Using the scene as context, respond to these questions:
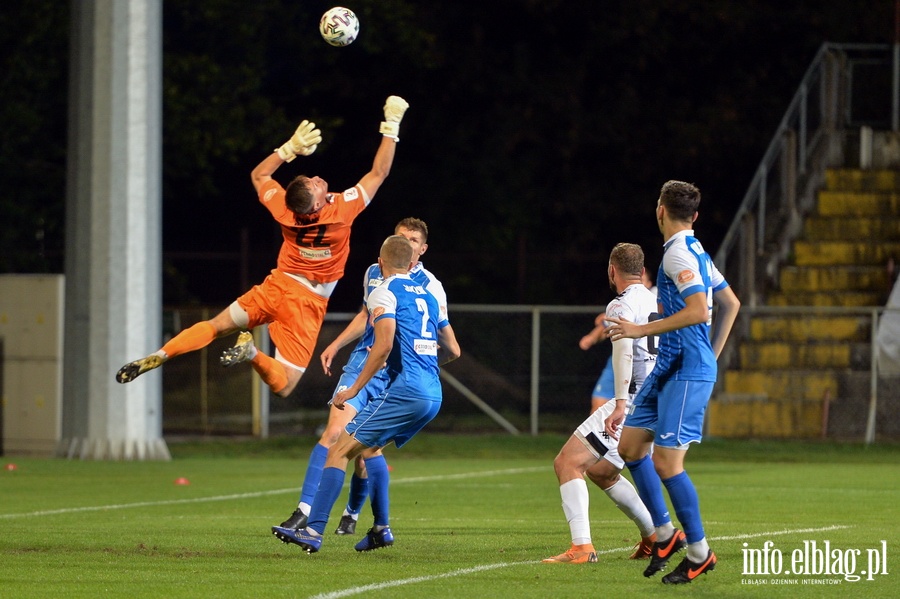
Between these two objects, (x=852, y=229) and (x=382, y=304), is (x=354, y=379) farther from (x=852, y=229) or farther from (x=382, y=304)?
(x=852, y=229)

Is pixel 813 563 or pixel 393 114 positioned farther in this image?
pixel 393 114

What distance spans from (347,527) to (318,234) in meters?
2.28

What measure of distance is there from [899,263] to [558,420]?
642 cm

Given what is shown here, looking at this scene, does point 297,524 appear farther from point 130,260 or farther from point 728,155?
point 728,155

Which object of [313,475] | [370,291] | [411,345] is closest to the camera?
[411,345]

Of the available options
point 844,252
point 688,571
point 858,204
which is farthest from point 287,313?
point 858,204

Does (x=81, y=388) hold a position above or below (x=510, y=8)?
below

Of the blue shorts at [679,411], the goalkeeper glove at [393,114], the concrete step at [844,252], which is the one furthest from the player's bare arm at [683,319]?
the concrete step at [844,252]

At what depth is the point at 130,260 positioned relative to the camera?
1923 centimetres

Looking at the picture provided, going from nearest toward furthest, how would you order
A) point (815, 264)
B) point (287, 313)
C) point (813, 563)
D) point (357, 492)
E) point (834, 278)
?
point (813, 563), point (357, 492), point (287, 313), point (834, 278), point (815, 264)

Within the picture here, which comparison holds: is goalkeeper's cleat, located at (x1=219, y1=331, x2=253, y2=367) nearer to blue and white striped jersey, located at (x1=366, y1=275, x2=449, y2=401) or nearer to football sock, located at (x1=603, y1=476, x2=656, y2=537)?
blue and white striped jersey, located at (x1=366, y1=275, x2=449, y2=401)

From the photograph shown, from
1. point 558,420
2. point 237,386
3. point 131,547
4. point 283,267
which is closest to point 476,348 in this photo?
point 558,420

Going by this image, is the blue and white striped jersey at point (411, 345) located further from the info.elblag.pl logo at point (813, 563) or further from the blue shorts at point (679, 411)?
the info.elblag.pl logo at point (813, 563)

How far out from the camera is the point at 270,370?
11125 mm
